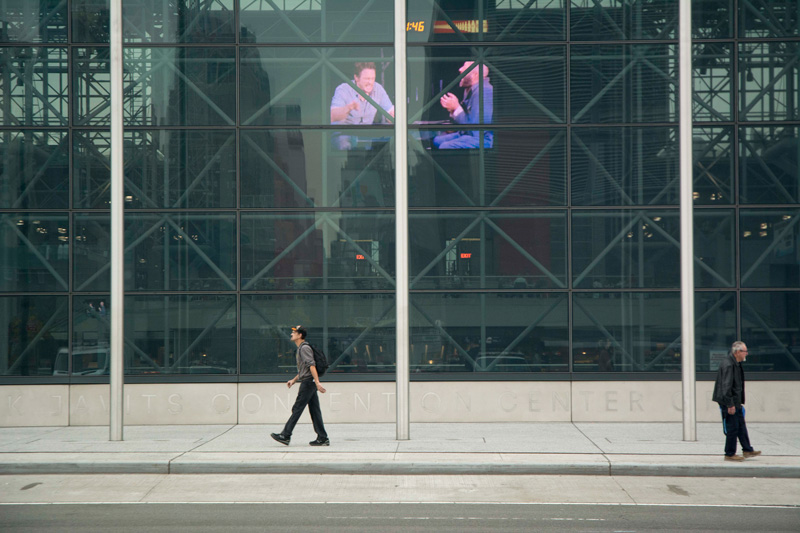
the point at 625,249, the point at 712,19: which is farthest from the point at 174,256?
the point at 712,19

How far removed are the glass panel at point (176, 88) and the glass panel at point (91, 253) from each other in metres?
1.93

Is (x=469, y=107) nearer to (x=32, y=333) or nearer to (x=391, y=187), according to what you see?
(x=391, y=187)

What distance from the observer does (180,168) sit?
14078mm

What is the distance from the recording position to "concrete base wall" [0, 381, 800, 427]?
13719 mm

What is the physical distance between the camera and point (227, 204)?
14086mm

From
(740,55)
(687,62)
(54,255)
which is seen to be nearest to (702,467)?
(687,62)

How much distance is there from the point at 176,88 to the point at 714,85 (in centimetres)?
977

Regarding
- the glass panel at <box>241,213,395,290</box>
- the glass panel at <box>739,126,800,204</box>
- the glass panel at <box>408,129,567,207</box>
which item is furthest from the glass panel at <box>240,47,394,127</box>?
the glass panel at <box>739,126,800,204</box>

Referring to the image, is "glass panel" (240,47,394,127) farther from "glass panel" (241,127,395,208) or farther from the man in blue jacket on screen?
the man in blue jacket on screen

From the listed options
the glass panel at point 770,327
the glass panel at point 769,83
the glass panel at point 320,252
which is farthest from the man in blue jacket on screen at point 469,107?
the glass panel at point 770,327

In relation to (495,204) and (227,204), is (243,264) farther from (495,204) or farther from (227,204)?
(495,204)

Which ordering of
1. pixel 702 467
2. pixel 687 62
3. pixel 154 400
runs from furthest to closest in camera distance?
pixel 154 400
pixel 687 62
pixel 702 467

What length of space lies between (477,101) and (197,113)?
5.11 metres

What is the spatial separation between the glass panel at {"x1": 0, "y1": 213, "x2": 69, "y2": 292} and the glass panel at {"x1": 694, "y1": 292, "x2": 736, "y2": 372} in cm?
1138
